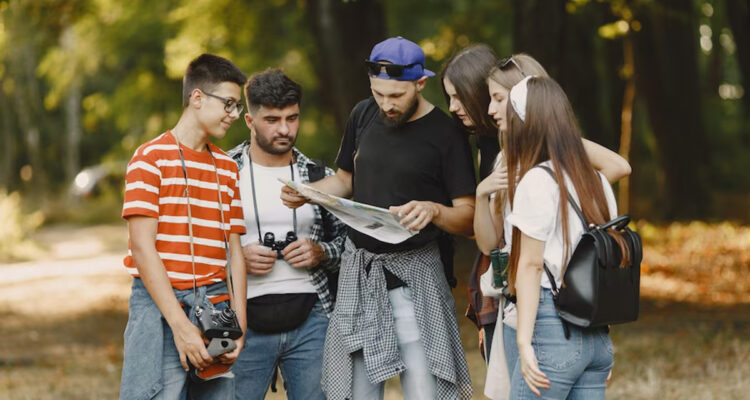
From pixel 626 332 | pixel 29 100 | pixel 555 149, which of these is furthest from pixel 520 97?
pixel 29 100

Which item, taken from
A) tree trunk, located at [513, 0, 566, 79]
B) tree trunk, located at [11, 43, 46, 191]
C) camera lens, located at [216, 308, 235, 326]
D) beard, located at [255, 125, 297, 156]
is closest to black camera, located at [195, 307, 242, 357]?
camera lens, located at [216, 308, 235, 326]

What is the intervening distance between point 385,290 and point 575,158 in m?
1.10

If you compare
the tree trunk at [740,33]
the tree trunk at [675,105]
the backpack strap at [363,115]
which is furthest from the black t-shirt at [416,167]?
the tree trunk at [675,105]

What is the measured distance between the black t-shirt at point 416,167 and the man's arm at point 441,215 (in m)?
0.06

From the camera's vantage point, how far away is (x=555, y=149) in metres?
3.35

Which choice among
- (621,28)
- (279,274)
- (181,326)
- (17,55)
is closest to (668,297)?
(621,28)

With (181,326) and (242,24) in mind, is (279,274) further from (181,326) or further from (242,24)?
(242,24)

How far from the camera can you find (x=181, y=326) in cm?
357

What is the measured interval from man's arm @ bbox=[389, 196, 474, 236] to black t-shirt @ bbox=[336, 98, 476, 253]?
6cm

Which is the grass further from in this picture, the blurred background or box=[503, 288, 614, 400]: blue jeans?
box=[503, 288, 614, 400]: blue jeans

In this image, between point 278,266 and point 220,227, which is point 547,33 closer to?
point 278,266

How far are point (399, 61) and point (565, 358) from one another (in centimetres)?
146

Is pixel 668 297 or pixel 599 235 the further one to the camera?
pixel 668 297

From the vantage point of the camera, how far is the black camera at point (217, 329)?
11.9ft
